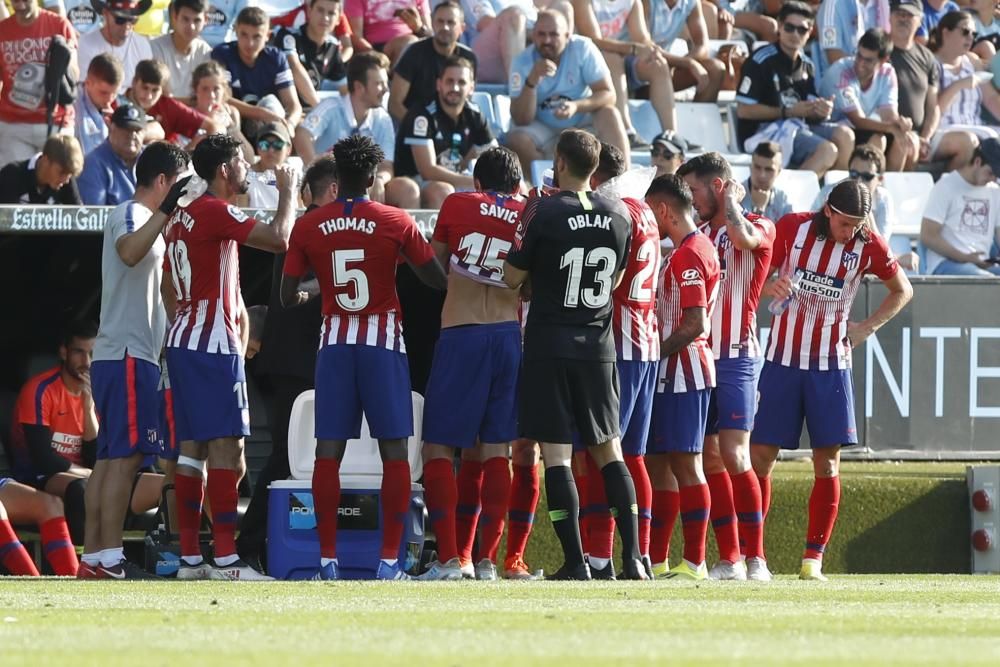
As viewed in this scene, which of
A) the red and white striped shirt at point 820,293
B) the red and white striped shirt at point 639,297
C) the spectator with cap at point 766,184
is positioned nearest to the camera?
the red and white striped shirt at point 639,297

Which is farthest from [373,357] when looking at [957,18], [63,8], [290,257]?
[957,18]

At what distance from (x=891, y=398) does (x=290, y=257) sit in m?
5.13

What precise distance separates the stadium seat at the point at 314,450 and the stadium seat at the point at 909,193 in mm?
6467

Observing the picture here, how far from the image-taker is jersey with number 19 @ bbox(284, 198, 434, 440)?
820cm

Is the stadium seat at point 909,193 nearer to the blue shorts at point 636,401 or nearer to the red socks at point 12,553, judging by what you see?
the blue shorts at point 636,401

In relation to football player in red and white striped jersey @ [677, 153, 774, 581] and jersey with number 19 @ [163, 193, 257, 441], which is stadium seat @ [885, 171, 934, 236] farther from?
jersey with number 19 @ [163, 193, 257, 441]

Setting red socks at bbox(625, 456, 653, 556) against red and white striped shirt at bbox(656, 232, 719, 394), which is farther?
red socks at bbox(625, 456, 653, 556)

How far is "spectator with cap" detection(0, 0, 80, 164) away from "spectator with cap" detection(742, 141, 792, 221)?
452 cm

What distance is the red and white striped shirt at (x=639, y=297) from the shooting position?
28.0 feet

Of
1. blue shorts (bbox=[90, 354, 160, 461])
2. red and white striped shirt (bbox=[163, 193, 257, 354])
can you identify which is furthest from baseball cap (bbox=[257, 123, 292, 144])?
blue shorts (bbox=[90, 354, 160, 461])

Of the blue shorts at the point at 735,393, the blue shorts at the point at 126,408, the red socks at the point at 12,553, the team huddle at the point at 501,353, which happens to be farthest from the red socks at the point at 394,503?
the red socks at the point at 12,553

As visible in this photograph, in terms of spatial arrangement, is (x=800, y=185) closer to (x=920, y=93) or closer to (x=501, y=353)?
(x=920, y=93)

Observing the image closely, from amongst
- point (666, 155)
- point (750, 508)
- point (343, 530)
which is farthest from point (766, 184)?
point (343, 530)

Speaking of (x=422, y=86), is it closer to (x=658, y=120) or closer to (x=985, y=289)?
(x=658, y=120)
